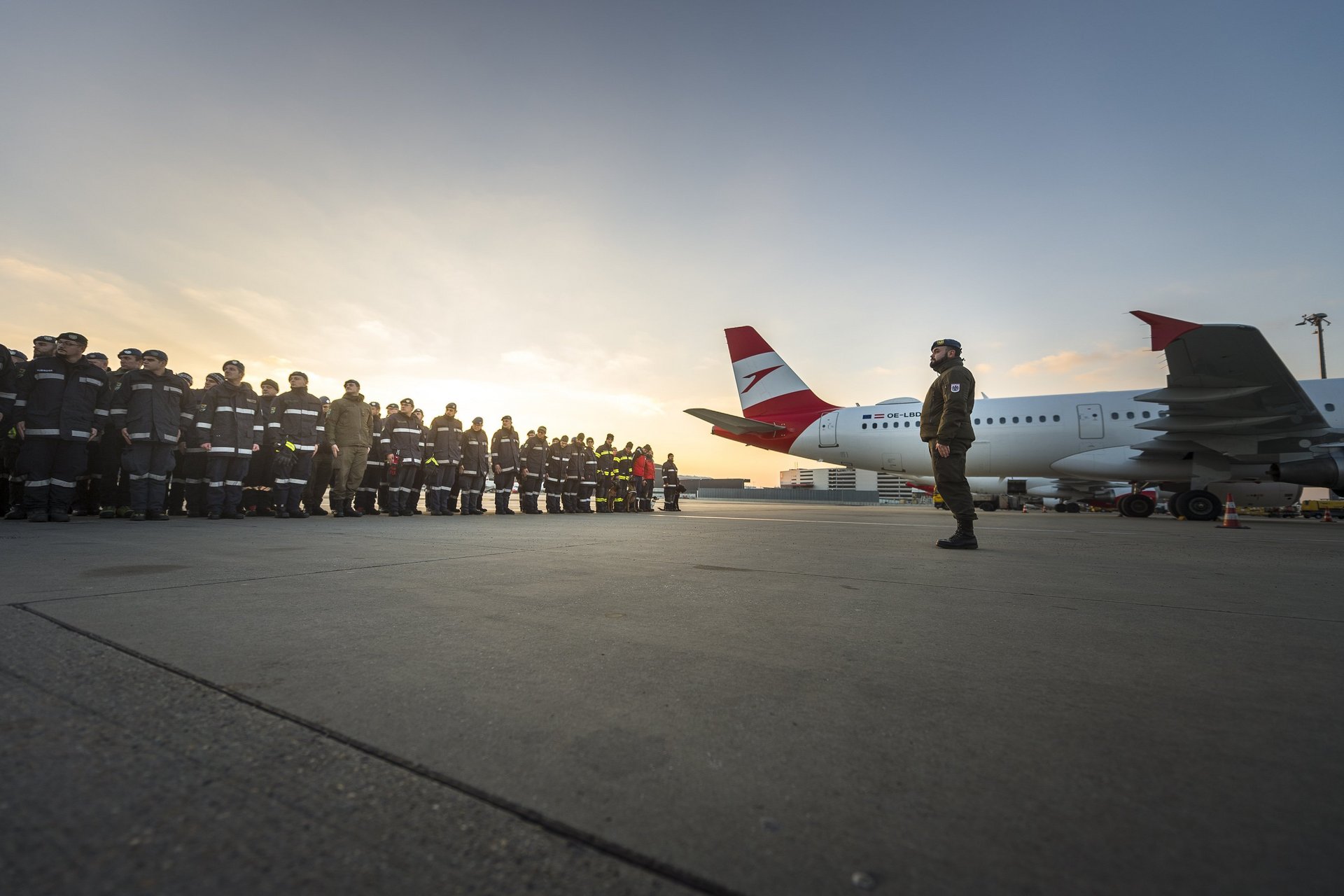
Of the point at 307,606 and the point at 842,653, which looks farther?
the point at 307,606

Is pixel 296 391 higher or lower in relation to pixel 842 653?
higher

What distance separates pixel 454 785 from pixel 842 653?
99 centimetres

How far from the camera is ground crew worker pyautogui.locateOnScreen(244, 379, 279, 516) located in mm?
7379

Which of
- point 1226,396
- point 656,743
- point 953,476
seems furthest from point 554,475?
point 1226,396

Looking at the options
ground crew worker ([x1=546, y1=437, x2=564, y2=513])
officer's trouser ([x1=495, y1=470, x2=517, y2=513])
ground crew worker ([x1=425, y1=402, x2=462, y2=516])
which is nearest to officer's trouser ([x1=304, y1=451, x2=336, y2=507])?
ground crew worker ([x1=425, y1=402, x2=462, y2=516])

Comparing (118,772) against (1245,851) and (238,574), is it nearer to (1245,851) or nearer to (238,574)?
(1245,851)

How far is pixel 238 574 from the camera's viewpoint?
7.73ft

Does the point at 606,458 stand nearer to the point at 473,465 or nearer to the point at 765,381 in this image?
the point at 473,465

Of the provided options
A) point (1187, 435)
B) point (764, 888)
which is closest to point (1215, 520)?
point (1187, 435)

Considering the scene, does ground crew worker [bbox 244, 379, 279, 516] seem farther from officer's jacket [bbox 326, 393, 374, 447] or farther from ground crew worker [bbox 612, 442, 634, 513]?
ground crew worker [bbox 612, 442, 634, 513]

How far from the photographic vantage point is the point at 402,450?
863cm

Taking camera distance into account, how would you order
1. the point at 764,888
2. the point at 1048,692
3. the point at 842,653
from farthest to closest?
the point at 842,653
the point at 1048,692
the point at 764,888

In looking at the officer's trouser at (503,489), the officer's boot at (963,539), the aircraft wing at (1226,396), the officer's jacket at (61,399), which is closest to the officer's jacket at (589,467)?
the officer's trouser at (503,489)

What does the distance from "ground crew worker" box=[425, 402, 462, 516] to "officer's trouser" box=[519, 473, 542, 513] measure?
5.92 feet
